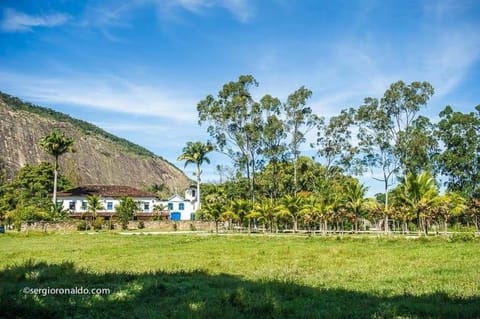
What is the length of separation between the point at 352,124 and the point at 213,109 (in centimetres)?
1860

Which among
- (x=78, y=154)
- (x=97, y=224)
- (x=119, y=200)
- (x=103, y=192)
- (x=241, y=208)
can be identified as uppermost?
(x=78, y=154)

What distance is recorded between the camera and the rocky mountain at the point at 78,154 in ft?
399

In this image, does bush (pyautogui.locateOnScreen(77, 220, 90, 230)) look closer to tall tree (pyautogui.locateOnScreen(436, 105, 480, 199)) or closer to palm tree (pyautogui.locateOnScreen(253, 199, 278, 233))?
palm tree (pyautogui.locateOnScreen(253, 199, 278, 233))

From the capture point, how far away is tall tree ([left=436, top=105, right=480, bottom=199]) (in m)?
56.3

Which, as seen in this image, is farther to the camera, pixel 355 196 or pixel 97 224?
pixel 97 224

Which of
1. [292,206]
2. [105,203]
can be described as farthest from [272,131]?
[105,203]

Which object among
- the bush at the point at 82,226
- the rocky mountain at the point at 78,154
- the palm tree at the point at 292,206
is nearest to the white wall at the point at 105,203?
the bush at the point at 82,226

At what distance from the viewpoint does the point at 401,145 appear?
2119 inches

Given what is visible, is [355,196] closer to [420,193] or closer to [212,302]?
[420,193]

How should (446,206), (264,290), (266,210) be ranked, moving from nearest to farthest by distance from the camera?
(264,290) < (446,206) < (266,210)

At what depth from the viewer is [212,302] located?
9.66 metres

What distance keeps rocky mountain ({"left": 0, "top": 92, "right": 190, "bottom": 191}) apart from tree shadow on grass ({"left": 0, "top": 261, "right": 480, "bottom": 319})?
10558cm

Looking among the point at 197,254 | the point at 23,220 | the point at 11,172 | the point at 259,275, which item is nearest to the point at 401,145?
the point at 197,254

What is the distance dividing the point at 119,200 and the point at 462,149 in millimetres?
53025
